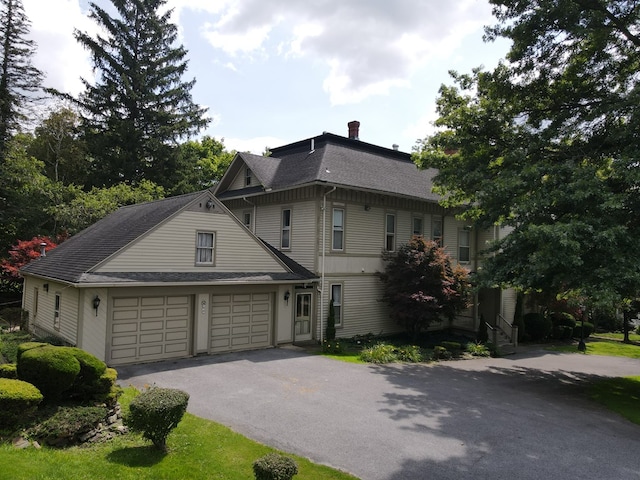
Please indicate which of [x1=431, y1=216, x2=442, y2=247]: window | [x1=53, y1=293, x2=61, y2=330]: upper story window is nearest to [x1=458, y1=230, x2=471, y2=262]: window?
[x1=431, y1=216, x2=442, y2=247]: window

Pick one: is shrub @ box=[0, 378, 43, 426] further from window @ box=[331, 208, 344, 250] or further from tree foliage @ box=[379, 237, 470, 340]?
tree foliage @ box=[379, 237, 470, 340]

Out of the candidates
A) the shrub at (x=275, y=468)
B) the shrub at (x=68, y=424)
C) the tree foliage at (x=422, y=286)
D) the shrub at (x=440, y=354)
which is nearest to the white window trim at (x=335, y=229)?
the tree foliage at (x=422, y=286)

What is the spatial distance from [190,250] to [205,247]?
637mm

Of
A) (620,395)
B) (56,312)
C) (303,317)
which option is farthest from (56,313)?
(620,395)

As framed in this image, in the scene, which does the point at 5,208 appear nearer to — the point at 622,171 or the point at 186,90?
the point at 186,90

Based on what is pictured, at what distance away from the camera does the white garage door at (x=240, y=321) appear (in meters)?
16.3

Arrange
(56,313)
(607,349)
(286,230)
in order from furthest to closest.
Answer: (607,349), (286,230), (56,313)

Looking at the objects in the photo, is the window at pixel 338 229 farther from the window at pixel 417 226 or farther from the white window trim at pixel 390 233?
the window at pixel 417 226

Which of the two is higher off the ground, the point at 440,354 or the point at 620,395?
the point at 440,354

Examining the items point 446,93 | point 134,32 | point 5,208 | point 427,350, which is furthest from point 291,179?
point 134,32

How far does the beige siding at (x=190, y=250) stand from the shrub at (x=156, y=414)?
7.70 metres

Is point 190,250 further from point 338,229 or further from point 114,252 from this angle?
point 338,229

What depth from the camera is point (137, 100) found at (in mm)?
38438

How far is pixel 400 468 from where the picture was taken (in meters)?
7.38
